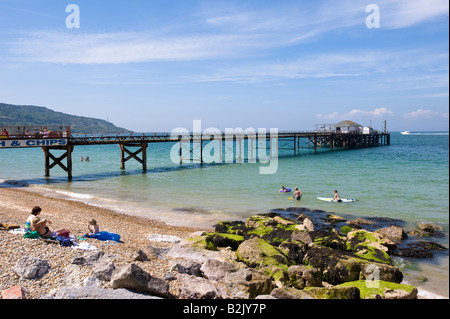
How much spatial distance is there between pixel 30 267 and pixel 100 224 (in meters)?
7.63

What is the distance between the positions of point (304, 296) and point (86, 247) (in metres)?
5.42

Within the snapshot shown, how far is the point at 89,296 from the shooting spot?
5965mm

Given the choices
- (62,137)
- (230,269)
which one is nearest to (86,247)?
(230,269)

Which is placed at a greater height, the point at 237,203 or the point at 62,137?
the point at 62,137

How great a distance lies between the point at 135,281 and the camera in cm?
630

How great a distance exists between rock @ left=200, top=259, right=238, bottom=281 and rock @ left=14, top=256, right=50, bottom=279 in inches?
133

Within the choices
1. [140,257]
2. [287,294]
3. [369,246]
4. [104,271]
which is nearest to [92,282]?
[104,271]

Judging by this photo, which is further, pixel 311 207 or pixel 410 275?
pixel 311 207

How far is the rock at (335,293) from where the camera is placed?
293 inches

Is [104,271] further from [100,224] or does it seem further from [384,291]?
[100,224]

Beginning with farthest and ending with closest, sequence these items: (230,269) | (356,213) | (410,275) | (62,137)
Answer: (62,137), (356,213), (410,275), (230,269)

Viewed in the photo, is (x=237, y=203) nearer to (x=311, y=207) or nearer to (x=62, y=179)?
(x=311, y=207)

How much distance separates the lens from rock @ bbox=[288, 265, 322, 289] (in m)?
8.65

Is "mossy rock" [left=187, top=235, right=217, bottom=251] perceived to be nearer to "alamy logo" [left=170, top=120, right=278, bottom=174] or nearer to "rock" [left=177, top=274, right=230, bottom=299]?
"rock" [left=177, top=274, right=230, bottom=299]
